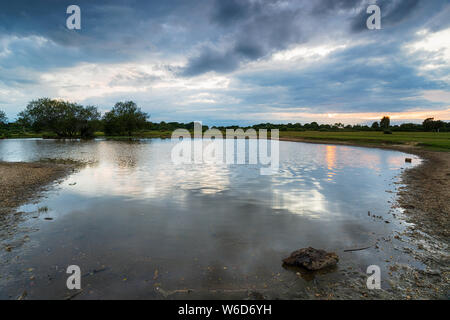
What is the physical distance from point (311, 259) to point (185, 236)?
5052 mm

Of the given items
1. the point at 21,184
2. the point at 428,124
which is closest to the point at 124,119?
the point at 21,184

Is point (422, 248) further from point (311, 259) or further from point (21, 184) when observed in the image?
point (21, 184)

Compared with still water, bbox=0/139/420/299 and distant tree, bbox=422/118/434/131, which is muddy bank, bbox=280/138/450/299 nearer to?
still water, bbox=0/139/420/299

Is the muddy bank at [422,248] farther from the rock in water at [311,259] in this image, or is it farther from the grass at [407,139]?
the grass at [407,139]

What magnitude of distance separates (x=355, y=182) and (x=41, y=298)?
922 inches

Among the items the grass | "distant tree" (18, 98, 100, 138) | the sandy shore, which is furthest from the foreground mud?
"distant tree" (18, 98, 100, 138)

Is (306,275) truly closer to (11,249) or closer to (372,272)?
(372,272)

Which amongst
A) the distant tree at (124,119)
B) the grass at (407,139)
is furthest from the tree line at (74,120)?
the grass at (407,139)

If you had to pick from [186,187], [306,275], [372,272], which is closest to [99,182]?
[186,187]

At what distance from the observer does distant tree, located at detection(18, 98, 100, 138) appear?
11706cm

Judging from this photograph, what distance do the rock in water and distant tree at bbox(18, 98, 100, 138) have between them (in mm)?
134251

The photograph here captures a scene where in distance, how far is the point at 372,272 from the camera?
24.6 feet

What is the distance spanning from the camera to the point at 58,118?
11788 centimetres

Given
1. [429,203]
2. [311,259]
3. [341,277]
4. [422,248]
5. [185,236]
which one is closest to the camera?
[341,277]
